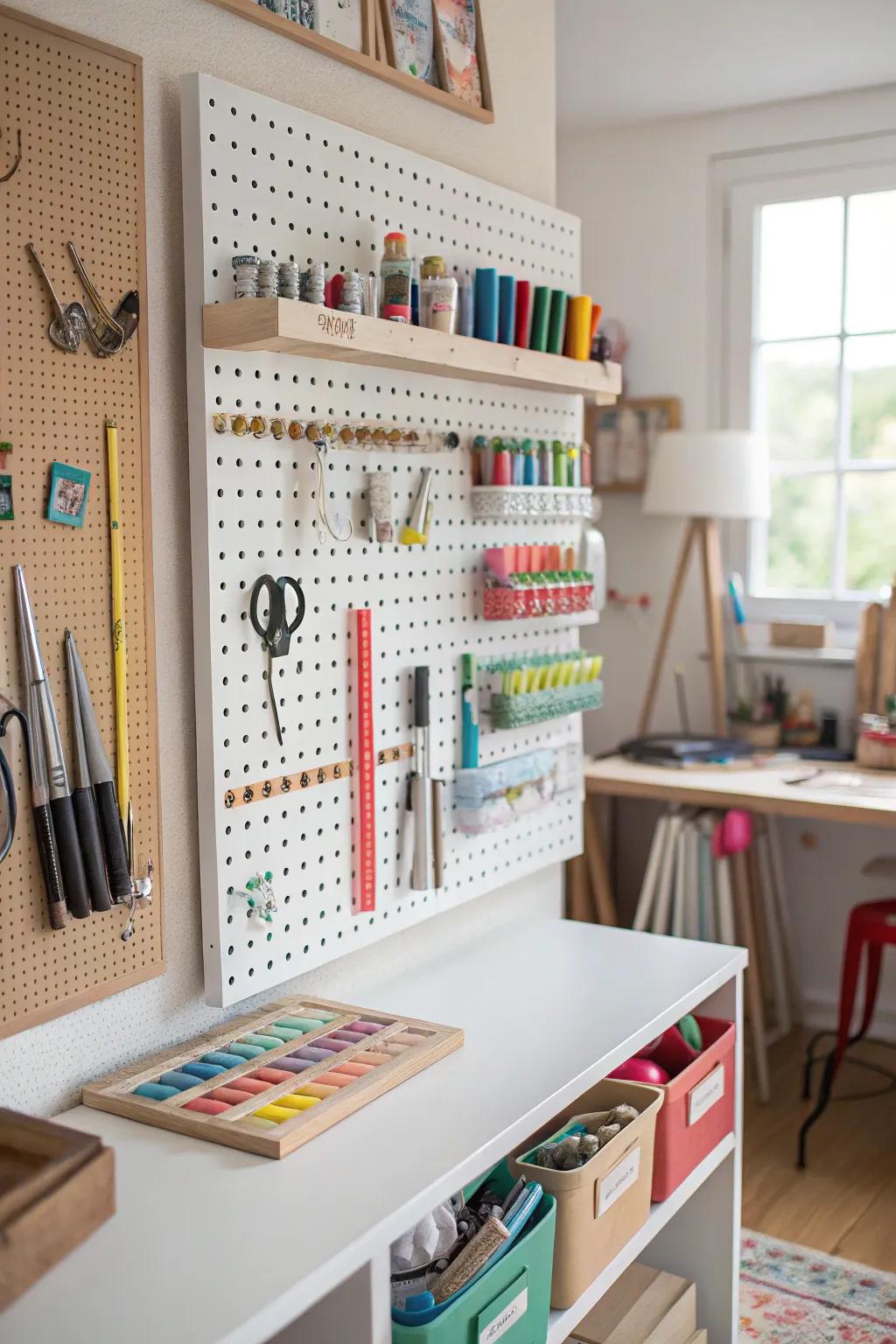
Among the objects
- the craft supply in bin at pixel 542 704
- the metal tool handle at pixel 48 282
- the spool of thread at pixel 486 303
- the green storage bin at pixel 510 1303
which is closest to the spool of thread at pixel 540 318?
the spool of thread at pixel 486 303

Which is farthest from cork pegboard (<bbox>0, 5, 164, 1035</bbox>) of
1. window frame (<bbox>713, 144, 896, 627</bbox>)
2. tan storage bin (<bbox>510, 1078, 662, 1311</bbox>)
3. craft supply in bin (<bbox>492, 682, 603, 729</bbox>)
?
window frame (<bbox>713, 144, 896, 627</bbox>)

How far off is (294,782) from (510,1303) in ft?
2.16

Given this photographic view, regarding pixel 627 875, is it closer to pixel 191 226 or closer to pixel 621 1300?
pixel 621 1300

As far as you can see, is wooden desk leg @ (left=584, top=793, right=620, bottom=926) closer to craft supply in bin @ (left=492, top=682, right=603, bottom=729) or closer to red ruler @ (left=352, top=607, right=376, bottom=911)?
craft supply in bin @ (left=492, top=682, right=603, bottom=729)

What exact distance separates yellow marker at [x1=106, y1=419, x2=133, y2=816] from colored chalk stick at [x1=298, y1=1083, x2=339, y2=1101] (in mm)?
354

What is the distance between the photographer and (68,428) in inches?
54.0

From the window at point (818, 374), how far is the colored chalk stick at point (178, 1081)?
107 inches

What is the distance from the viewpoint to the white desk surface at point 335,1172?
108cm

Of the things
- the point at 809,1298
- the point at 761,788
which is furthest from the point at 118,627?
the point at 761,788

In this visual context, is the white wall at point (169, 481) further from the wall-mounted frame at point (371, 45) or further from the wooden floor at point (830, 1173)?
the wooden floor at point (830, 1173)

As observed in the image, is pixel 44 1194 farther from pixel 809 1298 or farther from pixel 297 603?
pixel 809 1298

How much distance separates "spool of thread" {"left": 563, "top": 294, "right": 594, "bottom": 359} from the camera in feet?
6.97

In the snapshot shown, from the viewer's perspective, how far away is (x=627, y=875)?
413 centimetres

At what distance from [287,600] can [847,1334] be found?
170 cm
